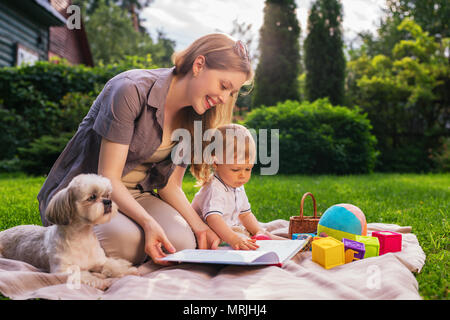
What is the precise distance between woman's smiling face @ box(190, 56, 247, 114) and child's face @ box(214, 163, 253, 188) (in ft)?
2.04

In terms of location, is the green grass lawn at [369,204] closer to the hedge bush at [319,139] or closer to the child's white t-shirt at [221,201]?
the child's white t-shirt at [221,201]

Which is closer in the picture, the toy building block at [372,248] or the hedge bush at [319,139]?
the toy building block at [372,248]

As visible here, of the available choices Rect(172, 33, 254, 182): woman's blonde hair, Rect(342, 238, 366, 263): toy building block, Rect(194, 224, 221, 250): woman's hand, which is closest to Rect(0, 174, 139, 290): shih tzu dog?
Rect(194, 224, 221, 250): woman's hand

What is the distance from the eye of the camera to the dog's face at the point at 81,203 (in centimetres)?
187

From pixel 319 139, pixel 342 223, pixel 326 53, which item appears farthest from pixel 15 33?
pixel 342 223

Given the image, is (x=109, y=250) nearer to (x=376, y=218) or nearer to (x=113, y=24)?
(x=376, y=218)

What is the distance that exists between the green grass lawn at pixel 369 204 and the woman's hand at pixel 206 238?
1.25 meters

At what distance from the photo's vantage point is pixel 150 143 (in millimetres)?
2525

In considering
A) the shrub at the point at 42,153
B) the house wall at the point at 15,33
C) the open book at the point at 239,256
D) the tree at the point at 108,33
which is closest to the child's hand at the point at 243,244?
the open book at the point at 239,256

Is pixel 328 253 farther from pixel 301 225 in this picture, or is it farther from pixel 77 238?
pixel 77 238

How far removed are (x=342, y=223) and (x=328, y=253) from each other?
0.44 metres

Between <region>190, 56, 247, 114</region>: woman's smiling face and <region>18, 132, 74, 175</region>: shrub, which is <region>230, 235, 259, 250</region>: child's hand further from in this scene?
<region>18, 132, 74, 175</region>: shrub

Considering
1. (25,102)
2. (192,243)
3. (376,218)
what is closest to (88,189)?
(192,243)

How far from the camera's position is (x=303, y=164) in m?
8.94
